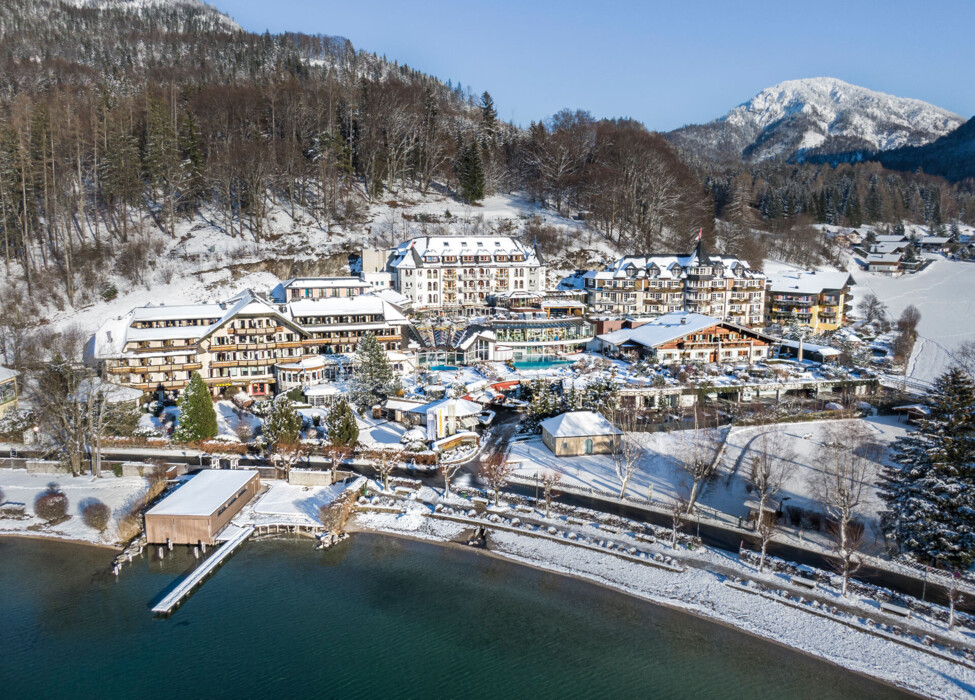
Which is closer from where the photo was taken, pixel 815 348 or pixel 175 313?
pixel 175 313

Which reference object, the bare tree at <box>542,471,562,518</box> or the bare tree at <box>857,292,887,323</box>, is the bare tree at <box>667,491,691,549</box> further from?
the bare tree at <box>857,292,887,323</box>

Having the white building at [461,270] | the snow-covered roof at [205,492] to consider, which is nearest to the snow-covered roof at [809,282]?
the white building at [461,270]

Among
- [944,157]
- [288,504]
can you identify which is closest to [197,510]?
[288,504]

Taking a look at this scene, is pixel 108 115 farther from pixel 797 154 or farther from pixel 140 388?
pixel 797 154

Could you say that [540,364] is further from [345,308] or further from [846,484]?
[846,484]

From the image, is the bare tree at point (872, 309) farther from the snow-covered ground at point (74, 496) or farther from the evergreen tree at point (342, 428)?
the snow-covered ground at point (74, 496)

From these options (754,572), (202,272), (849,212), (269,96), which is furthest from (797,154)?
(754,572)
